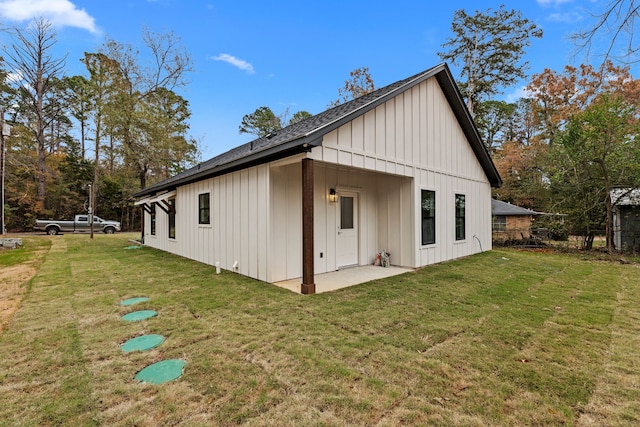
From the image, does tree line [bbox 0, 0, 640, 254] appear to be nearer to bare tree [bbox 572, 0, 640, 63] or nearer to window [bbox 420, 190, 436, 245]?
window [bbox 420, 190, 436, 245]

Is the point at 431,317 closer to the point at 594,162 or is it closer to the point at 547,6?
the point at 547,6

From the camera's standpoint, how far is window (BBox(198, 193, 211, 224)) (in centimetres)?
768

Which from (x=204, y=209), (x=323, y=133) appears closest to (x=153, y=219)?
(x=204, y=209)

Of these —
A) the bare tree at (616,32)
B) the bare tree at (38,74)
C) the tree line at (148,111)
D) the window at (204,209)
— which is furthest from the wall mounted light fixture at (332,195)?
the bare tree at (38,74)

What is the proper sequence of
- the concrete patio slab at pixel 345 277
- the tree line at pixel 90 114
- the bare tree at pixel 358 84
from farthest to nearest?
the tree line at pixel 90 114 < the bare tree at pixel 358 84 < the concrete patio slab at pixel 345 277

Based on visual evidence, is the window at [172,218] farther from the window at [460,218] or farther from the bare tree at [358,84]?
the bare tree at [358,84]

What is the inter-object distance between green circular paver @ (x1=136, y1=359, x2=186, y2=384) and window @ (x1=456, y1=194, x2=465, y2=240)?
812 centimetres

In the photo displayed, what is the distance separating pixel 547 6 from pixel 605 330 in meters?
4.93

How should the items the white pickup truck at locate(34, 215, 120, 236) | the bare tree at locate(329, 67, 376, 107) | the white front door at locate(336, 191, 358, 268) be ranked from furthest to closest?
1. the bare tree at locate(329, 67, 376, 107)
2. the white pickup truck at locate(34, 215, 120, 236)
3. the white front door at locate(336, 191, 358, 268)

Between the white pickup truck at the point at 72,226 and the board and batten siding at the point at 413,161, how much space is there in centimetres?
2041

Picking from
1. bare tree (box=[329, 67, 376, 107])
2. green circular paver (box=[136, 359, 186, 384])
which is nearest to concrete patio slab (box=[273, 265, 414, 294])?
green circular paver (box=[136, 359, 186, 384])

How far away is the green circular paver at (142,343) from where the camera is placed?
112 inches

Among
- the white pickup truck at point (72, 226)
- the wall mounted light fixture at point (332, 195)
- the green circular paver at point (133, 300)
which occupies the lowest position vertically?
the green circular paver at point (133, 300)

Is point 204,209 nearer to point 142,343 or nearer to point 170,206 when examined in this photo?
point 170,206
